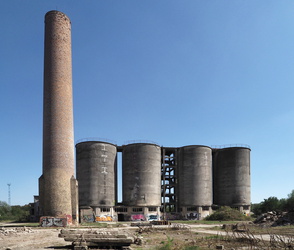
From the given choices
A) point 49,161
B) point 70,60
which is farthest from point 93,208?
point 70,60

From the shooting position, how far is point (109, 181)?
58969 millimetres

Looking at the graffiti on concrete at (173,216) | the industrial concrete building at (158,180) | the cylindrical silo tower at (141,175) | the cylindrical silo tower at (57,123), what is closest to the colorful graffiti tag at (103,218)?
the industrial concrete building at (158,180)

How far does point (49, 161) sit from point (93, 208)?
1813cm

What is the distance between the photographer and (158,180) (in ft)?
205

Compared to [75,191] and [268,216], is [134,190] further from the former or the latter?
[268,216]

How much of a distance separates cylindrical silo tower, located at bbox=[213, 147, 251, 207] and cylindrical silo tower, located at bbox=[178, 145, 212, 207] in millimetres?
4362

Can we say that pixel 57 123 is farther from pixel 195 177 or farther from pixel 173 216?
pixel 173 216

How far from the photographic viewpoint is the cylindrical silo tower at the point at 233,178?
216 feet

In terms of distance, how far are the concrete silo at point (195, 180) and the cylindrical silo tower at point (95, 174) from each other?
16.0 metres

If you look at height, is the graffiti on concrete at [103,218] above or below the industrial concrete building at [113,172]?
below

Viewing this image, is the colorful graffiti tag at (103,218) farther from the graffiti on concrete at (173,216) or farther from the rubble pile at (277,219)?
the rubble pile at (277,219)

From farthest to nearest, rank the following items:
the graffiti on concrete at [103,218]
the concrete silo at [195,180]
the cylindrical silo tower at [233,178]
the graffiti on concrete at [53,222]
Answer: the cylindrical silo tower at [233,178], the concrete silo at [195,180], the graffiti on concrete at [103,218], the graffiti on concrete at [53,222]

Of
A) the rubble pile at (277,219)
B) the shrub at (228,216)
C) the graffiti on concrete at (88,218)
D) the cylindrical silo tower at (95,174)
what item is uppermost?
the cylindrical silo tower at (95,174)

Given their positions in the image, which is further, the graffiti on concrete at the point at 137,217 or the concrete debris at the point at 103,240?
the graffiti on concrete at the point at 137,217
